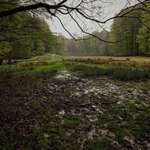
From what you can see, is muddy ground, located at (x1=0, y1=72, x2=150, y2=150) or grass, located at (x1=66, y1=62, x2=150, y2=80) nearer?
muddy ground, located at (x1=0, y1=72, x2=150, y2=150)

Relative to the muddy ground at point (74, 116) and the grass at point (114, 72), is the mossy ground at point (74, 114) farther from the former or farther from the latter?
the grass at point (114, 72)

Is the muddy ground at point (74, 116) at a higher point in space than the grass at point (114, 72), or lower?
lower

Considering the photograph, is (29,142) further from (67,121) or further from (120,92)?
(120,92)

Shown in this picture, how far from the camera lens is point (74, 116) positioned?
8688 millimetres

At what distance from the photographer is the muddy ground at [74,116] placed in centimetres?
711

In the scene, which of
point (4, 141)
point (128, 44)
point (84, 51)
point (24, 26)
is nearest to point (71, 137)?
point (4, 141)

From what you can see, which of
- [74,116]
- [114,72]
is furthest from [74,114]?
[114,72]

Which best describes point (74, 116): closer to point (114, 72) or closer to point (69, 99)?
point (69, 99)

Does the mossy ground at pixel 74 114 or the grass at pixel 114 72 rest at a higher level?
the grass at pixel 114 72

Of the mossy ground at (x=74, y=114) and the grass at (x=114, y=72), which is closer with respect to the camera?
the mossy ground at (x=74, y=114)

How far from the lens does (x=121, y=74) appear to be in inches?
563

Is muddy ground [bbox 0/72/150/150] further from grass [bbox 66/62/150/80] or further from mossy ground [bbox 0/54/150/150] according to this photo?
grass [bbox 66/62/150/80]

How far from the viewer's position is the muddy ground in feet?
23.3

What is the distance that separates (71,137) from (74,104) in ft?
8.44
